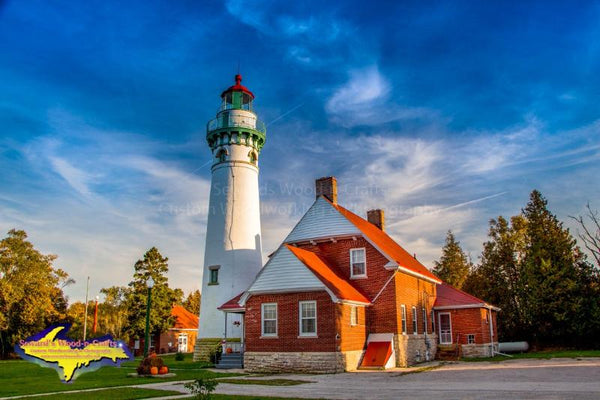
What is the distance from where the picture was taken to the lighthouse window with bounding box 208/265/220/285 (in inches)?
1241

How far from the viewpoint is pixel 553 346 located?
3656 cm

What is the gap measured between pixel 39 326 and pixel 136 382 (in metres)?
27.6

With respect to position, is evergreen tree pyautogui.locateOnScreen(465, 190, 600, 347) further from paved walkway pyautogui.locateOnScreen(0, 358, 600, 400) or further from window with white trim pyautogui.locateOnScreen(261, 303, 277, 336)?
window with white trim pyautogui.locateOnScreen(261, 303, 277, 336)

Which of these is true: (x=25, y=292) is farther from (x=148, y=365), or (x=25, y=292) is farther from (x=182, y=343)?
(x=148, y=365)

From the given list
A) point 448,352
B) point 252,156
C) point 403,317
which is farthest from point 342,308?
point 252,156

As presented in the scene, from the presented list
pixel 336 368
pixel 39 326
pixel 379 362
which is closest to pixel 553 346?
pixel 379 362

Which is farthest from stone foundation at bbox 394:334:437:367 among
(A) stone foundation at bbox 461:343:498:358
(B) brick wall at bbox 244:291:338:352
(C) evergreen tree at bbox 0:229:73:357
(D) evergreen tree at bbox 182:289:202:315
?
(D) evergreen tree at bbox 182:289:202:315

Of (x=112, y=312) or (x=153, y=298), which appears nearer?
(x=153, y=298)

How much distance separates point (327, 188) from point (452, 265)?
1236 inches

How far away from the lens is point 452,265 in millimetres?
55844

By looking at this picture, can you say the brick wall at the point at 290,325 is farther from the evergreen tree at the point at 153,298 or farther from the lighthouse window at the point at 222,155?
the evergreen tree at the point at 153,298

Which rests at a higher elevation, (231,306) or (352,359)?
(231,306)

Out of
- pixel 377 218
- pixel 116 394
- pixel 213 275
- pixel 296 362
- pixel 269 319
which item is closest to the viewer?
pixel 116 394

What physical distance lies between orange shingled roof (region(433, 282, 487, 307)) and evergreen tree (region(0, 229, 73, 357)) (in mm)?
31766
